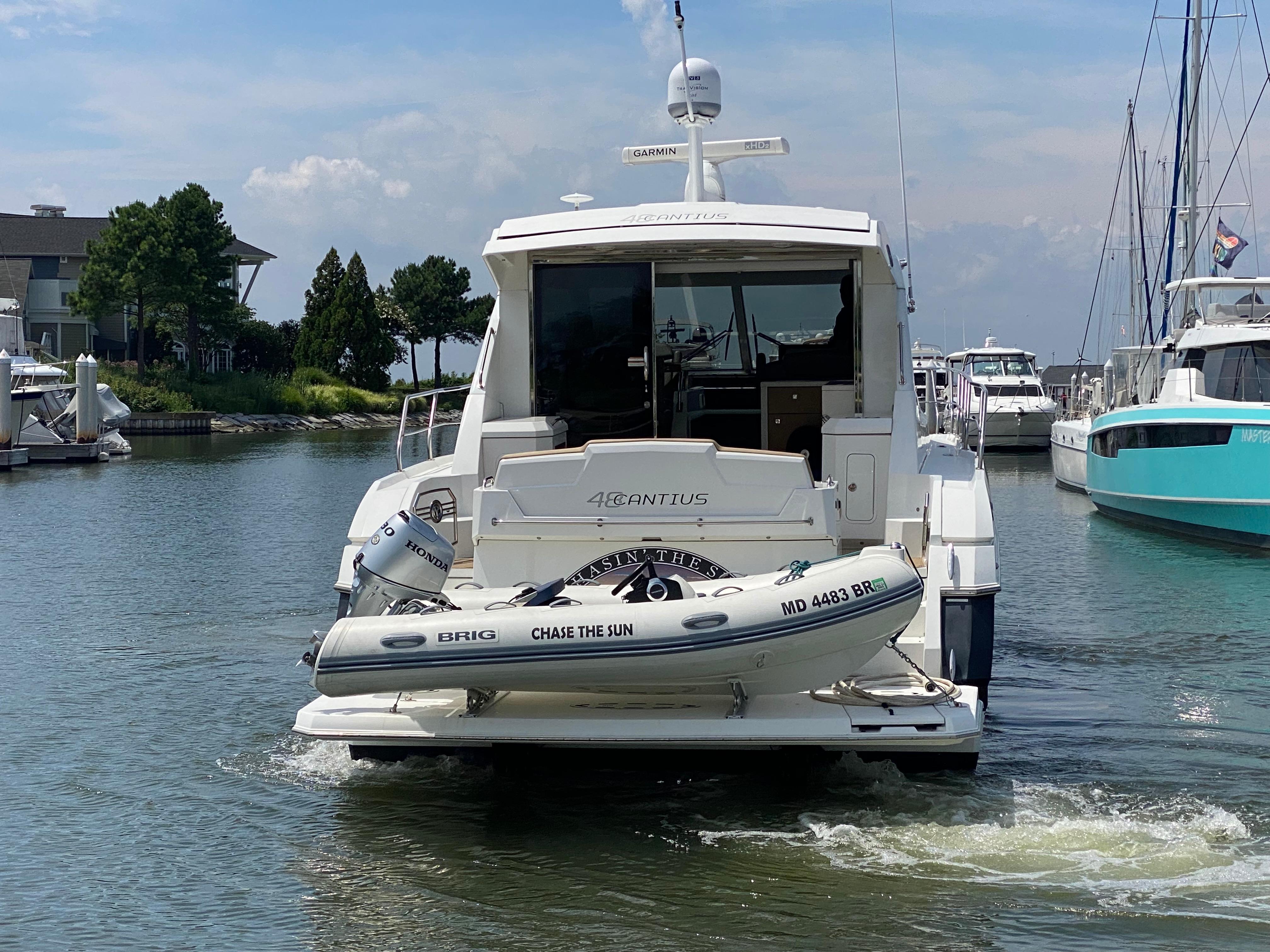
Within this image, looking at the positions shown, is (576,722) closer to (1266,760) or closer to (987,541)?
(987,541)

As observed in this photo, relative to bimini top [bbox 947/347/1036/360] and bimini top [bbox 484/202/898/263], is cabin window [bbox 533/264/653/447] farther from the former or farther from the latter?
bimini top [bbox 947/347/1036/360]

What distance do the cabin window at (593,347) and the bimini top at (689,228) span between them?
0.43 metres

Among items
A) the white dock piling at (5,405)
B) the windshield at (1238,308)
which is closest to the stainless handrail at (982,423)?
the windshield at (1238,308)

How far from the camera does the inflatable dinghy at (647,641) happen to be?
6023 millimetres

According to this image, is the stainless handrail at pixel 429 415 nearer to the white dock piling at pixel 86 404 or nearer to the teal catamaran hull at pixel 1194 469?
the teal catamaran hull at pixel 1194 469

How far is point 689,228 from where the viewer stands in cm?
818

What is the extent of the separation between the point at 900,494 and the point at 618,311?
2297mm

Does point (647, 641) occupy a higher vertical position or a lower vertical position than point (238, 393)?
lower

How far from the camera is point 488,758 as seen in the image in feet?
23.6

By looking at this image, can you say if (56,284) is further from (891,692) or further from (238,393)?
(891,692)

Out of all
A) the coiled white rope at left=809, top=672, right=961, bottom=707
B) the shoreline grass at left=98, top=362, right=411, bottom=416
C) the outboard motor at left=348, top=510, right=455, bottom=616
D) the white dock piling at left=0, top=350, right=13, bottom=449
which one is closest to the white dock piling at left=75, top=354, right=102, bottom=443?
the white dock piling at left=0, top=350, right=13, bottom=449

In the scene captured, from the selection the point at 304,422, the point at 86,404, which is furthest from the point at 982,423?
the point at 304,422

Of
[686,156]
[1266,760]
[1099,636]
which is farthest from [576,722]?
[1099,636]

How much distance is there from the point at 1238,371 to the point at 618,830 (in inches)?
584
